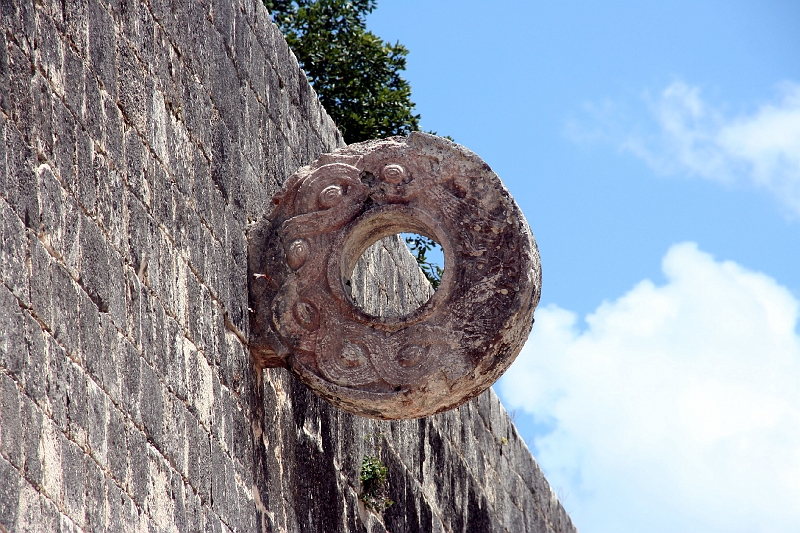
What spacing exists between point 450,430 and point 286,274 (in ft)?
9.56

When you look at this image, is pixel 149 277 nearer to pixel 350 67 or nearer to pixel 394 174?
pixel 394 174

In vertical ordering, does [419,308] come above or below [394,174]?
below

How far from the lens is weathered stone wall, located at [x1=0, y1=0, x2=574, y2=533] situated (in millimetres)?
3314

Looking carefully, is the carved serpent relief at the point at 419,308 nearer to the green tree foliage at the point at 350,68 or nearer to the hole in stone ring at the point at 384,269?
the hole in stone ring at the point at 384,269

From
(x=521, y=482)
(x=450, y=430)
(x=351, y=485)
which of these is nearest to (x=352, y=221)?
(x=351, y=485)

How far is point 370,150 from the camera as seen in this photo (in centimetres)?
528

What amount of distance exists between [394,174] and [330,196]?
0.94 ft

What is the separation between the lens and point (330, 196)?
5223 millimetres

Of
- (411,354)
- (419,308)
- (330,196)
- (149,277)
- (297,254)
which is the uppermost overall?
(330,196)

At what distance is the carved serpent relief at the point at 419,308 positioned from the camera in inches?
199

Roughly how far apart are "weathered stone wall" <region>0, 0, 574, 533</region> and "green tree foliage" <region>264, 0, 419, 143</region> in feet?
19.2

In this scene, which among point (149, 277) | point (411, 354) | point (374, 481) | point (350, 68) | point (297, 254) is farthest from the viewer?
point (350, 68)

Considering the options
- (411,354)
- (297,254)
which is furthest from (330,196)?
(411,354)

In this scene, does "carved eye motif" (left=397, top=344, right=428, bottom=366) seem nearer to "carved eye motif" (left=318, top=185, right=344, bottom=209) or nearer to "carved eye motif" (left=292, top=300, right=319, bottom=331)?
"carved eye motif" (left=292, top=300, right=319, bottom=331)
